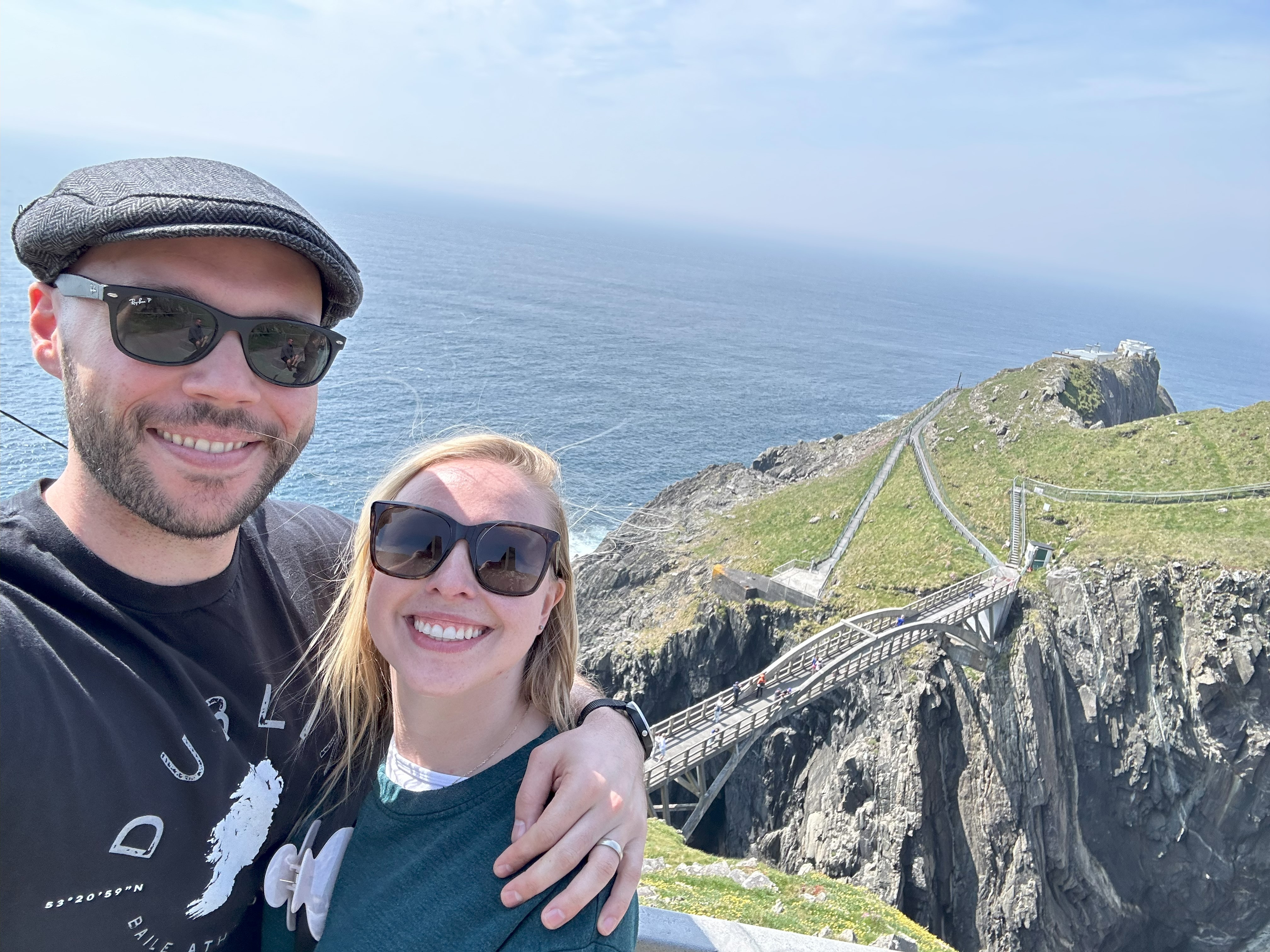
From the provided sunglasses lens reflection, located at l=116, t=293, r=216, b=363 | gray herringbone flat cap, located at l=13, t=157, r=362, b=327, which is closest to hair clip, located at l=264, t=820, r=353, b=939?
sunglasses lens reflection, located at l=116, t=293, r=216, b=363

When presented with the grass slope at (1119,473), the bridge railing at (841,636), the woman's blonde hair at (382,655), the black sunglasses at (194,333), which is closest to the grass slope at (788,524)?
the grass slope at (1119,473)

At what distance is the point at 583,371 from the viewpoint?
76.1 m

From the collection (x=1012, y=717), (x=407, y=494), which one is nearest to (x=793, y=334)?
(x=1012, y=717)

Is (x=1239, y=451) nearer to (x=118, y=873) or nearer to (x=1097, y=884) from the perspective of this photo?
(x=1097, y=884)

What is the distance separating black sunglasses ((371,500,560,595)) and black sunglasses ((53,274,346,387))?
69cm

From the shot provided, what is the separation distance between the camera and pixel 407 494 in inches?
132

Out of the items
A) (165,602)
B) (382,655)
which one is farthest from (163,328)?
(382,655)

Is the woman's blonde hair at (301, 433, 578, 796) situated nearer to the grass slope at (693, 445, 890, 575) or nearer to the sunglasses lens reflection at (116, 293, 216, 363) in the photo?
the sunglasses lens reflection at (116, 293, 216, 363)

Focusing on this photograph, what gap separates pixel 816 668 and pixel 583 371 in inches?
2139

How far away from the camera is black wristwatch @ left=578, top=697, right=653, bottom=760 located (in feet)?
11.8

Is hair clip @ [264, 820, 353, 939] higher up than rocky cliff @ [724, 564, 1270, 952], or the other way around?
hair clip @ [264, 820, 353, 939]

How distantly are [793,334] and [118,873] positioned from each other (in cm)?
12957

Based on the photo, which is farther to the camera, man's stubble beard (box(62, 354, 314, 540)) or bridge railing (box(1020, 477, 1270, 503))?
bridge railing (box(1020, 477, 1270, 503))

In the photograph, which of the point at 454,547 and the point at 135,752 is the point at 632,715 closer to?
the point at 454,547
